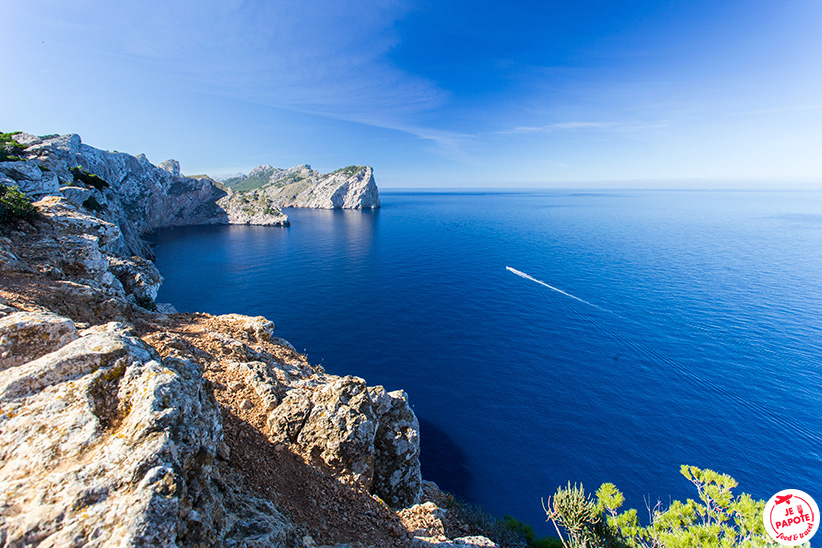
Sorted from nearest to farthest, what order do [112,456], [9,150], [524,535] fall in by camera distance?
[112,456], [524,535], [9,150]

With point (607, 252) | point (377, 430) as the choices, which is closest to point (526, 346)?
point (377, 430)

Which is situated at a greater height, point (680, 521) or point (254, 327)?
point (254, 327)

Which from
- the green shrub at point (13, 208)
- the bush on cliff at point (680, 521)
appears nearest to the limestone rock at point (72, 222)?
the green shrub at point (13, 208)

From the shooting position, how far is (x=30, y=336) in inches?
326

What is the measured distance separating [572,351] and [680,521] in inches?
1276

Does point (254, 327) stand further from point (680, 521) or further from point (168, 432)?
point (680, 521)

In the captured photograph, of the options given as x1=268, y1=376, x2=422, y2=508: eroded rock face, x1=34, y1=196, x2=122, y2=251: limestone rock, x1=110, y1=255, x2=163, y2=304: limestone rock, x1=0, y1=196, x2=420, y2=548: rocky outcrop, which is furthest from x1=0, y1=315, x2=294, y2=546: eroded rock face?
x1=110, y1=255, x2=163, y2=304: limestone rock

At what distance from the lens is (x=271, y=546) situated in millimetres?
7805

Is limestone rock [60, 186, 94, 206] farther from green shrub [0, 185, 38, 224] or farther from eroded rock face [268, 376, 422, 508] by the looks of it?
eroded rock face [268, 376, 422, 508]

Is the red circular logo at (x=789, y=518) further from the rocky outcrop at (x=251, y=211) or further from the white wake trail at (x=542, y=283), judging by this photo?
the rocky outcrop at (x=251, y=211)

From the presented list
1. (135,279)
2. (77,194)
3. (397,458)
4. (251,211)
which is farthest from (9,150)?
(251,211)

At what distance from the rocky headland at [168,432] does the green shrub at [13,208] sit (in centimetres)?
40

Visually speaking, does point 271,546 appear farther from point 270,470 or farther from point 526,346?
point 526,346

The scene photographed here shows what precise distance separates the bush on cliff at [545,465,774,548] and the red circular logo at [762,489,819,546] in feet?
4.46
